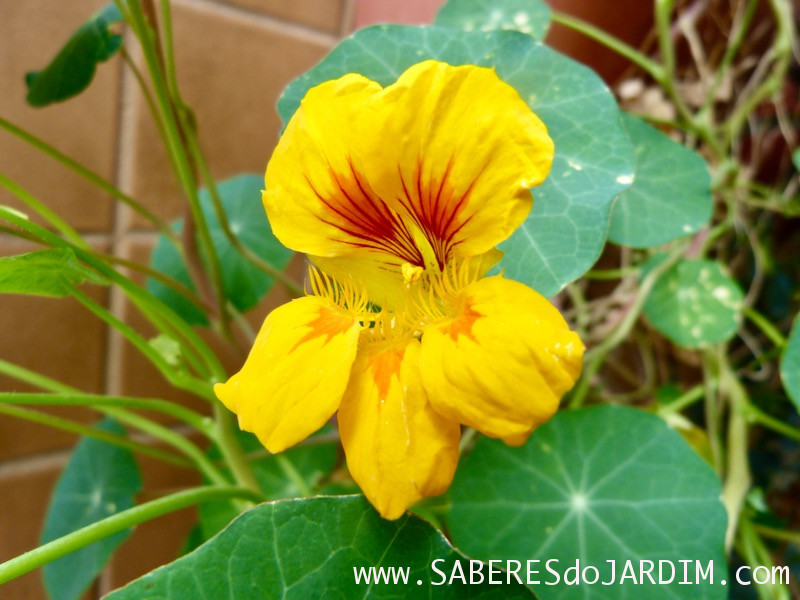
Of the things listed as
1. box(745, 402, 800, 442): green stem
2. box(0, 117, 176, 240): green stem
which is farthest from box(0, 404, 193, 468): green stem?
box(745, 402, 800, 442): green stem

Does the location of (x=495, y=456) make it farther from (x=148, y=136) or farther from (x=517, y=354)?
(x=148, y=136)

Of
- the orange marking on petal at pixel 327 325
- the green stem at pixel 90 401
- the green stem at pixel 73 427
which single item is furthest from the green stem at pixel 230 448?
the orange marking on petal at pixel 327 325

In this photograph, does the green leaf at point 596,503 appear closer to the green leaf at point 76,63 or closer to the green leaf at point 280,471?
the green leaf at point 280,471

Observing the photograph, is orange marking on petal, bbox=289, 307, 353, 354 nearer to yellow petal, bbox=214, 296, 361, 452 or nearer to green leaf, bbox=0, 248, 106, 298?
yellow petal, bbox=214, 296, 361, 452

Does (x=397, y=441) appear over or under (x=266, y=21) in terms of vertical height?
under

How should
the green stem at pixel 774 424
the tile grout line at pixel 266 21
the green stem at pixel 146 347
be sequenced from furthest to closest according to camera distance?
1. the tile grout line at pixel 266 21
2. the green stem at pixel 774 424
3. the green stem at pixel 146 347

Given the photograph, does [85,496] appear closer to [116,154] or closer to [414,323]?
[116,154]

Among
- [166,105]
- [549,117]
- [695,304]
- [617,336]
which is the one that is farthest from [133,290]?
[695,304]
